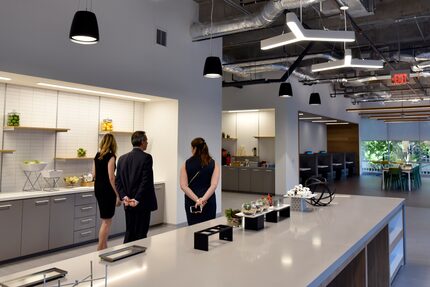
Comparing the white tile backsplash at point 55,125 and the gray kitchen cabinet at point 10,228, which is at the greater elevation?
the white tile backsplash at point 55,125

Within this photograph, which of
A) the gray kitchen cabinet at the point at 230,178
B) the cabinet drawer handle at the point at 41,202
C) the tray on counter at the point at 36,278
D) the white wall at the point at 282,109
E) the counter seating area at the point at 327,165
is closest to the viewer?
the tray on counter at the point at 36,278

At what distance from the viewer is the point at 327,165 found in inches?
613

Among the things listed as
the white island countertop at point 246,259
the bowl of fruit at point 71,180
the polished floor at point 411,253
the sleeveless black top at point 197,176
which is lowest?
the polished floor at point 411,253

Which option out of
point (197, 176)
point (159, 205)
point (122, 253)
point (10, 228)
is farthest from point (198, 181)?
point (159, 205)

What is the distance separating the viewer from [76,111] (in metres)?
5.61

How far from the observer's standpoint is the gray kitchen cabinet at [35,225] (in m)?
4.34

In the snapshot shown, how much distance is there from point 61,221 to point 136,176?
1787 mm

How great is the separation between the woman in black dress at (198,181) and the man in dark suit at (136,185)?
17.9 inches

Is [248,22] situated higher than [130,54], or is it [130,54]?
[248,22]

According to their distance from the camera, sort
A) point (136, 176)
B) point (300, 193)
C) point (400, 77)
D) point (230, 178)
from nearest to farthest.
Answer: point (300, 193), point (136, 176), point (400, 77), point (230, 178)

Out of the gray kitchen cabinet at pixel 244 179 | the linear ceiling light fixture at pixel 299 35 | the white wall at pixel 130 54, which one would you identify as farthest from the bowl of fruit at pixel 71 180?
the gray kitchen cabinet at pixel 244 179

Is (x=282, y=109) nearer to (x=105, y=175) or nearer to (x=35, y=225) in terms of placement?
(x=105, y=175)

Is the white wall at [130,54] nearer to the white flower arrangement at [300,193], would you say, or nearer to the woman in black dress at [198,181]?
the woman in black dress at [198,181]

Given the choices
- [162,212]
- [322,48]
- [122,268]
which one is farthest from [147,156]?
[322,48]
